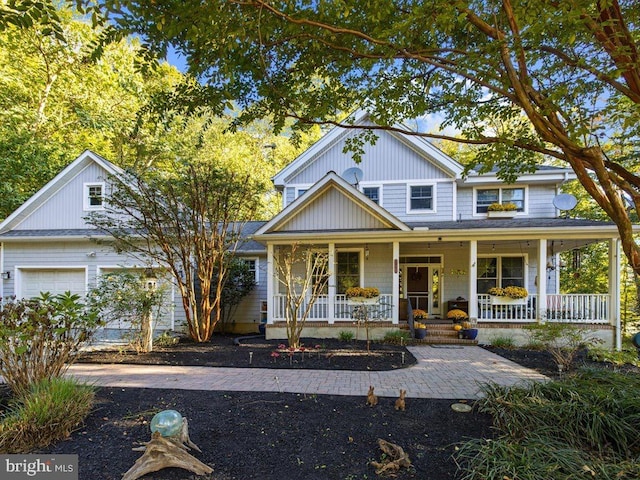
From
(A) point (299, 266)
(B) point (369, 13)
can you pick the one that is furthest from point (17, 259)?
(B) point (369, 13)

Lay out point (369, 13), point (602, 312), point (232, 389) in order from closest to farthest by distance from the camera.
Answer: point (369, 13)
point (232, 389)
point (602, 312)

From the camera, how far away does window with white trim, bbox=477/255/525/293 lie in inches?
438

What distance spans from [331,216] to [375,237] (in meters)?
1.62

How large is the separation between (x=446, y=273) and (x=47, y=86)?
1922cm

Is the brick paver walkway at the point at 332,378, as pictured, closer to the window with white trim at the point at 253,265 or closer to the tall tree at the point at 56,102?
the window with white trim at the point at 253,265

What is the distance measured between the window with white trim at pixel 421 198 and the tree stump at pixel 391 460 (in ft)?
32.6

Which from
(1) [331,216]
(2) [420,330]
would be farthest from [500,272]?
(1) [331,216]

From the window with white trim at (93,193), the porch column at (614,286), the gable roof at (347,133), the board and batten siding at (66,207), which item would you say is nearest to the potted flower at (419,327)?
the porch column at (614,286)

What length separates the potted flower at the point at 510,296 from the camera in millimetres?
9094

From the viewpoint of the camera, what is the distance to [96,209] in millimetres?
11617

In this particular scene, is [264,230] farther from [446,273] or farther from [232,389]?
[446,273]

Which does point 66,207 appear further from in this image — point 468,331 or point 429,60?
point 468,331

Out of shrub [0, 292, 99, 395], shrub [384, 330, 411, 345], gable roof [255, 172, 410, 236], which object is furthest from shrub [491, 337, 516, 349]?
shrub [0, 292, 99, 395]

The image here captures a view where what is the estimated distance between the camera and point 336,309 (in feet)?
33.0
